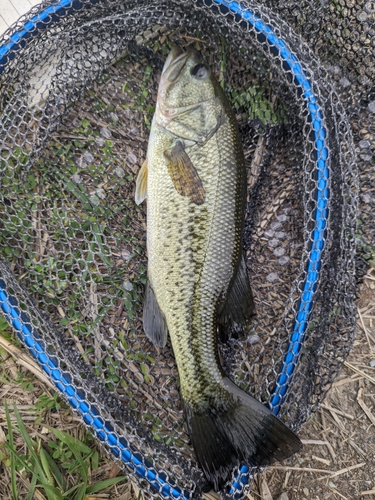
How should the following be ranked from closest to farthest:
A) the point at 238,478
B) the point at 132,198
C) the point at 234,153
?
the point at 238,478, the point at 234,153, the point at 132,198

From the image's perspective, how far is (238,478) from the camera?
192 cm

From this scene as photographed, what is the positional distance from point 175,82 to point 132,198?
2.20 feet

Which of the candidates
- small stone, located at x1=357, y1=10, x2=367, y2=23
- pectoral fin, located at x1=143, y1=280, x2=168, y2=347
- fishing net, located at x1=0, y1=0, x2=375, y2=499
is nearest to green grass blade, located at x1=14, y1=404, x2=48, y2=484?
fishing net, located at x1=0, y1=0, x2=375, y2=499

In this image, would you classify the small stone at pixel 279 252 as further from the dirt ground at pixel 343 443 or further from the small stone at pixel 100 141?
the small stone at pixel 100 141

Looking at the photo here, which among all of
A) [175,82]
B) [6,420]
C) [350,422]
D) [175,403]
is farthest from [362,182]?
[6,420]

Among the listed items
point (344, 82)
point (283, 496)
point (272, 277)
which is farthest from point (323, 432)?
point (344, 82)

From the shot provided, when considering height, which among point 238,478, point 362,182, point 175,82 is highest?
point 175,82

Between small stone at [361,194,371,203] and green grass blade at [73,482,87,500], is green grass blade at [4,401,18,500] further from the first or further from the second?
small stone at [361,194,371,203]

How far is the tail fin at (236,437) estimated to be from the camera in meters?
1.85

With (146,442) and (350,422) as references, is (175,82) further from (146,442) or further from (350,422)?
(350,422)

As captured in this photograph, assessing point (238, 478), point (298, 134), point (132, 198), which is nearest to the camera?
point (238, 478)

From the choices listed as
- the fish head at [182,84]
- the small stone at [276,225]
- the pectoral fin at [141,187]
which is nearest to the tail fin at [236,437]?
the small stone at [276,225]

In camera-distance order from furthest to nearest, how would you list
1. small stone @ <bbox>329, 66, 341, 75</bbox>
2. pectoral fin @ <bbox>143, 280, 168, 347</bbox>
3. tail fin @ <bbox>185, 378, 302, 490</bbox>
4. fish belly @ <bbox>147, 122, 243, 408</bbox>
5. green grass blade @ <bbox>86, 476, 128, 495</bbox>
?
small stone @ <bbox>329, 66, 341, 75</bbox>
green grass blade @ <bbox>86, 476, 128, 495</bbox>
pectoral fin @ <bbox>143, 280, 168, 347</bbox>
fish belly @ <bbox>147, 122, 243, 408</bbox>
tail fin @ <bbox>185, 378, 302, 490</bbox>

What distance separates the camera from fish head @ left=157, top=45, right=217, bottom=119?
2080 millimetres
